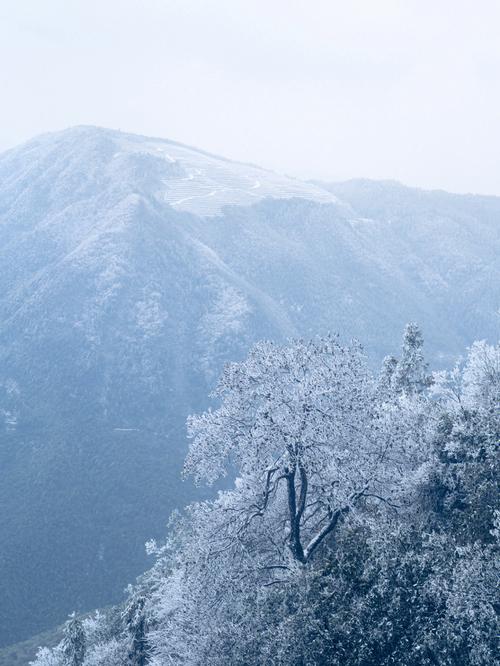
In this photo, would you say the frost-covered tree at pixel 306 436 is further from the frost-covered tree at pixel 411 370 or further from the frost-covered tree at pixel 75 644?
the frost-covered tree at pixel 411 370

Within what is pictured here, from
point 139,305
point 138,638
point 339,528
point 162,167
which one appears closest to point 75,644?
point 138,638

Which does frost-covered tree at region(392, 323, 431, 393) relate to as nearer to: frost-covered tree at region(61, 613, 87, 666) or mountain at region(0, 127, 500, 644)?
frost-covered tree at region(61, 613, 87, 666)

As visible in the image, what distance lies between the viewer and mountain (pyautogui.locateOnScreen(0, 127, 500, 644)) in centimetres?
7356

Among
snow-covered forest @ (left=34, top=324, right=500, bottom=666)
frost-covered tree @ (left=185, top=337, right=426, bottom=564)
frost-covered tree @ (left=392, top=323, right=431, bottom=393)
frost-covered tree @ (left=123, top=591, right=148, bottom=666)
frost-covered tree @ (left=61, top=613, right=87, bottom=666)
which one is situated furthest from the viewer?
frost-covered tree @ (left=392, top=323, right=431, bottom=393)

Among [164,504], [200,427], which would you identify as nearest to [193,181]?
[164,504]

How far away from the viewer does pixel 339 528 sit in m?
16.4

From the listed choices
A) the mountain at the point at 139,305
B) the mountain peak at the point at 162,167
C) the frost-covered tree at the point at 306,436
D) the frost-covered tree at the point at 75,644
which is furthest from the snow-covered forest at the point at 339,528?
the mountain peak at the point at 162,167

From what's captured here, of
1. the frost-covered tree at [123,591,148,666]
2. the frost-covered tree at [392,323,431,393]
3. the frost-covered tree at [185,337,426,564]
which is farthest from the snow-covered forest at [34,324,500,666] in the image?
the frost-covered tree at [392,323,431,393]

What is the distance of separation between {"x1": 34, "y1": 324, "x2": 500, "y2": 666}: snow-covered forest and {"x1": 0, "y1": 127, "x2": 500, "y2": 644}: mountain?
54.1 metres

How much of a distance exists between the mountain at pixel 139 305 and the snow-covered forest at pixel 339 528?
54070mm

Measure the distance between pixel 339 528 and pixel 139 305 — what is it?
96.6 meters

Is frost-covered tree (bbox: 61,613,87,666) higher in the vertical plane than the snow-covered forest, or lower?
lower

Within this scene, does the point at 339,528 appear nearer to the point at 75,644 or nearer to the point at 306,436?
the point at 306,436

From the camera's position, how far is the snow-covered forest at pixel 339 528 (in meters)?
11.9
